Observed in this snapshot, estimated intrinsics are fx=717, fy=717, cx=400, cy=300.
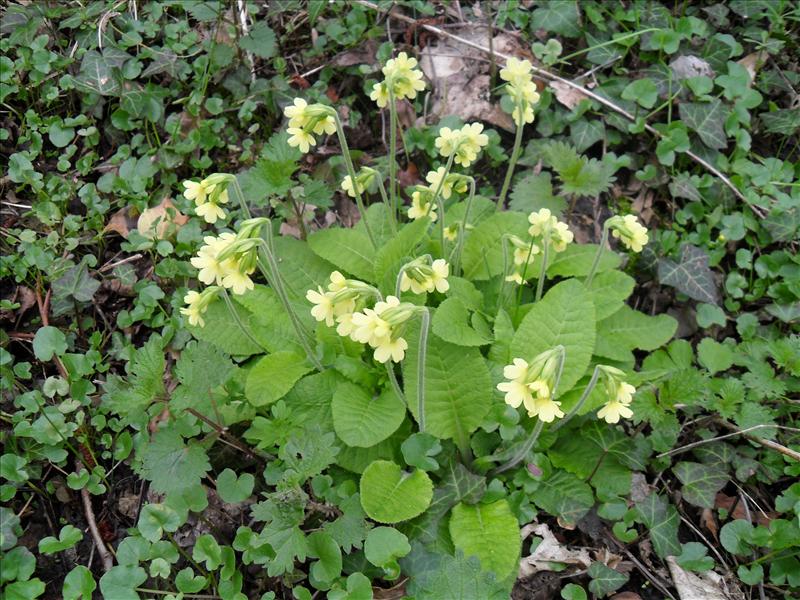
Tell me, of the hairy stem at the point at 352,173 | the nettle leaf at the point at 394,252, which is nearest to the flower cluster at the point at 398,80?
the hairy stem at the point at 352,173

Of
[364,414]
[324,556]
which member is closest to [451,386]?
[364,414]

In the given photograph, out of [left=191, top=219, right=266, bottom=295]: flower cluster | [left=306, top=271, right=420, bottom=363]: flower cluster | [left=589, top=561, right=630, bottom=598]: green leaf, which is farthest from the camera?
[left=589, top=561, right=630, bottom=598]: green leaf

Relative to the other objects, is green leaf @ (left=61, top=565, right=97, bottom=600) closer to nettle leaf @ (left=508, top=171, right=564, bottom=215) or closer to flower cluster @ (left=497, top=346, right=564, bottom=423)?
flower cluster @ (left=497, top=346, right=564, bottom=423)

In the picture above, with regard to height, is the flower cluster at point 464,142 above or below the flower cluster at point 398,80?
below

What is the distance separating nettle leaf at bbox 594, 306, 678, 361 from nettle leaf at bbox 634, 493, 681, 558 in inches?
29.9

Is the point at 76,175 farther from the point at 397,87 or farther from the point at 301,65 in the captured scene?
the point at 397,87

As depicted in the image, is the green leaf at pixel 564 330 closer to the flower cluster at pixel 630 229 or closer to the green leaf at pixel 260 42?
the flower cluster at pixel 630 229

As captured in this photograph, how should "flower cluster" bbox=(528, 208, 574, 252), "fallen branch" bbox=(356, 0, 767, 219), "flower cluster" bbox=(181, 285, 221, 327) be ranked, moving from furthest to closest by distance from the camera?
"fallen branch" bbox=(356, 0, 767, 219) < "flower cluster" bbox=(528, 208, 574, 252) < "flower cluster" bbox=(181, 285, 221, 327)

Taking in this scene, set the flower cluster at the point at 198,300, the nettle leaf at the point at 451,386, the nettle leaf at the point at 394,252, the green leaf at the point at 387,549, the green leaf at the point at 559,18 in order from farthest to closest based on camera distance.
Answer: the green leaf at the point at 559,18, the nettle leaf at the point at 394,252, the nettle leaf at the point at 451,386, the flower cluster at the point at 198,300, the green leaf at the point at 387,549

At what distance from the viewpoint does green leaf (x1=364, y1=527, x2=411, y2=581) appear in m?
2.64

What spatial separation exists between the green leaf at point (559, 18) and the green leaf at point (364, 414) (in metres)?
2.97

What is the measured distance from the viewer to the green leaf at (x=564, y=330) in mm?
3184

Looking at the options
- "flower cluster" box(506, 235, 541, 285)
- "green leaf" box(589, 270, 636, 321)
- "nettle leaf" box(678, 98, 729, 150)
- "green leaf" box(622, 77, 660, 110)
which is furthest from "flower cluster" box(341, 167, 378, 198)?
"nettle leaf" box(678, 98, 729, 150)

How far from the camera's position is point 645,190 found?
4508 mm
